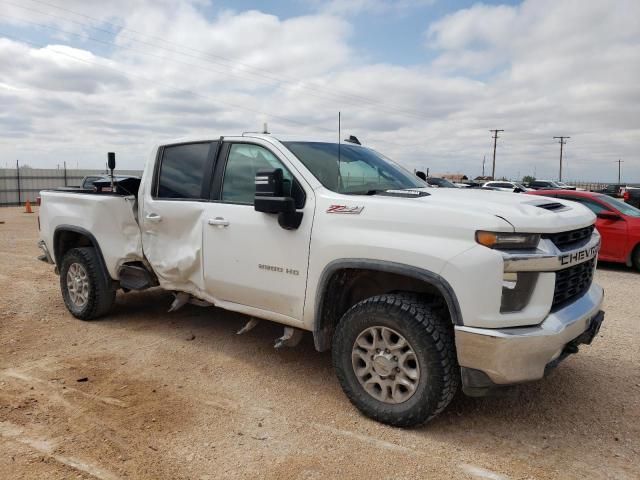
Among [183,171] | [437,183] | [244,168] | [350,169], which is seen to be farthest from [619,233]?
[183,171]

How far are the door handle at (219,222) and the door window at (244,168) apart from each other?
17cm

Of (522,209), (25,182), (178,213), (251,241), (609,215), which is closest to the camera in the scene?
(522,209)

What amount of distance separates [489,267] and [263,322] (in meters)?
3.20

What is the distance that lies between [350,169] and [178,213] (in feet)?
5.24

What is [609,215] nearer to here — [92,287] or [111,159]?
[111,159]

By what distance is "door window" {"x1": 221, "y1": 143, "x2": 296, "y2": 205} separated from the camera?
4211 mm

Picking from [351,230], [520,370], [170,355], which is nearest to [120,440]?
[170,355]

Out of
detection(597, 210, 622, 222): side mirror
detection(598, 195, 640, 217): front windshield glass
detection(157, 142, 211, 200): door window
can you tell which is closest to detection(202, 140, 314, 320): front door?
detection(157, 142, 211, 200): door window

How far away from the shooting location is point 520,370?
3018 mm

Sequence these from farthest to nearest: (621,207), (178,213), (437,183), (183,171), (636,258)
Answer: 1. (621,207)
2. (636,258)
3. (437,183)
4. (183,171)
5. (178,213)

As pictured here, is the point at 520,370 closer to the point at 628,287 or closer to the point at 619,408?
the point at 619,408

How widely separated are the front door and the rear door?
143mm

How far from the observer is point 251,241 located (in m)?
4.08

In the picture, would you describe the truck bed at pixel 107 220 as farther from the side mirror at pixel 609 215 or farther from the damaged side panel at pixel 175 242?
the side mirror at pixel 609 215
